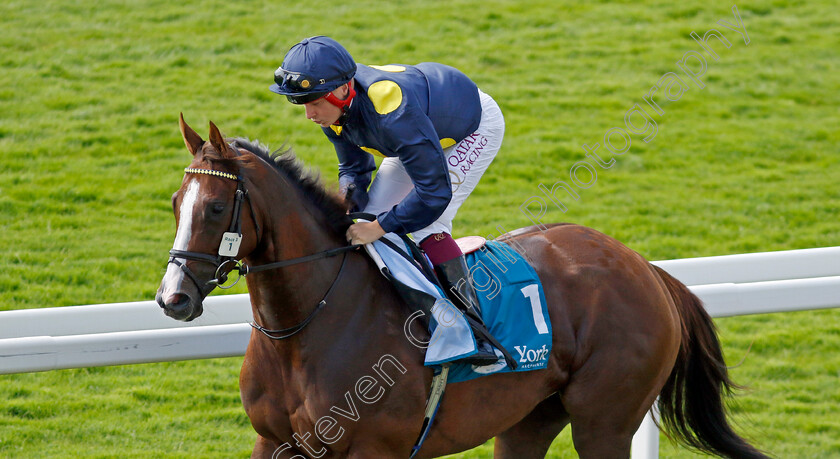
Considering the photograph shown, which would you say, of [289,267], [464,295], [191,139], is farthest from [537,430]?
[191,139]

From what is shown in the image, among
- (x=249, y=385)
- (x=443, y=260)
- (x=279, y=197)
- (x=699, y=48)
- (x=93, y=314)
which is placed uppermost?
(x=279, y=197)

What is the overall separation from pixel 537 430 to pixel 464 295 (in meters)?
0.89

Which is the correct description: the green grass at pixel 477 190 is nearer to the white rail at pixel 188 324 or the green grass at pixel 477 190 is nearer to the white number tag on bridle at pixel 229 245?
the white rail at pixel 188 324

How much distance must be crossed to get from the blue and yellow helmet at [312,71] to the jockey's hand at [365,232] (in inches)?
18.5

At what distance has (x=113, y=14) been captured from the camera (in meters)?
10.2

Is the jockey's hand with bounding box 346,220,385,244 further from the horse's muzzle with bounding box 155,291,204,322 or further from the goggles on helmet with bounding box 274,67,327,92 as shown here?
the horse's muzzle with bounding box 155,291,204,322

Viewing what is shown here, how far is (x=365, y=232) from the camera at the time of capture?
10.6 feet

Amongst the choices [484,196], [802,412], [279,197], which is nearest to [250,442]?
[279,197]

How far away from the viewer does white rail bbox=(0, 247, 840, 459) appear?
346 centimetres

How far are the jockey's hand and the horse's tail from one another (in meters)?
1.37

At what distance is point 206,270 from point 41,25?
797cm

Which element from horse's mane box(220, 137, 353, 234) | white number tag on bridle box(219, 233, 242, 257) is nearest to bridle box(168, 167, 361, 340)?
white number tag on bridle box(219, 233, 242, 257)

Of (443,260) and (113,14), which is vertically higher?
(443,260)

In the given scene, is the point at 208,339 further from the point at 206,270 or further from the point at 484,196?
the point at 484,196
